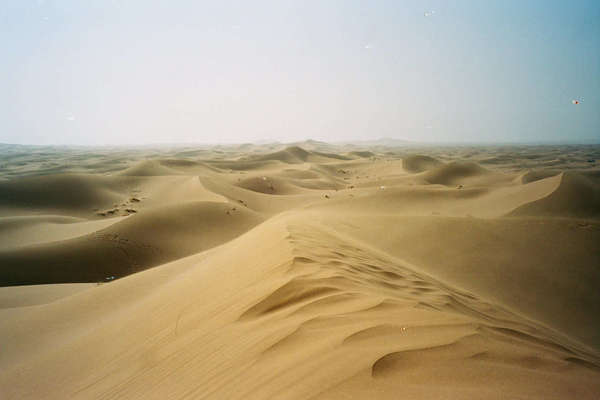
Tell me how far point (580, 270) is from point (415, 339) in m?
5.86

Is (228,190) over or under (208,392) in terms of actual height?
under

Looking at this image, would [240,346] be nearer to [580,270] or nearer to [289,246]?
[289,246]

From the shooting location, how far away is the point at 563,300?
512 cm

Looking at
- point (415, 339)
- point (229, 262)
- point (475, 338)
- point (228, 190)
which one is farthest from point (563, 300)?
point (228, 190)

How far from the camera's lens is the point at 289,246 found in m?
3.94

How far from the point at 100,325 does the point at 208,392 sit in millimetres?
2935

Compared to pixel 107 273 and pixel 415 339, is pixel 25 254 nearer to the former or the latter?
pixel 107 273

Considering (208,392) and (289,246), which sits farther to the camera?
(289,246)

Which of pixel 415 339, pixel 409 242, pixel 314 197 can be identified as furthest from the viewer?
pixel 314 197

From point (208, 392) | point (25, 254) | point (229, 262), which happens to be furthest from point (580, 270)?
point (25, 254)

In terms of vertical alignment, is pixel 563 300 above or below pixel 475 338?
below

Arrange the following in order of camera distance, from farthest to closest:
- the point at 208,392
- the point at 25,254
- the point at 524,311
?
the point at 25,254 → the point at 524,311 → the point at 208,392

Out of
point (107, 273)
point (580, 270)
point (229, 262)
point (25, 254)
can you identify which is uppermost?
point (229, 262)

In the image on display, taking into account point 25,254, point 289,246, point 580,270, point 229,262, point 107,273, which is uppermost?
point 289,246
